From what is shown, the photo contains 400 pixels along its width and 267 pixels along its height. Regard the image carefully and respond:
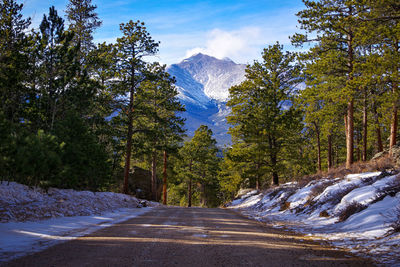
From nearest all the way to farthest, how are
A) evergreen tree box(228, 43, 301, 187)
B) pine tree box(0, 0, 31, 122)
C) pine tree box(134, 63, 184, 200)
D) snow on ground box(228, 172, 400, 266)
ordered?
1. snow on ground box(228, 172, 400, 266)
2. pine tree box(0, 0, 31, 122)
3. pine tree box(134, 63, 184, 200)
4. evergreen tree box(228, 43, 301, 187)

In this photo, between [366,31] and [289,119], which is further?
[289,119]

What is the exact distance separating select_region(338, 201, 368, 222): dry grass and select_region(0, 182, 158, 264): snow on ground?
274 inches

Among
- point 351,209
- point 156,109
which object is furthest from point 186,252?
point 156,109

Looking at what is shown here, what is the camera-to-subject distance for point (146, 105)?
23.2 meters

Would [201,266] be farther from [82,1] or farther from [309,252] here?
[82,1]

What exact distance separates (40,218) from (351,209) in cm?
919

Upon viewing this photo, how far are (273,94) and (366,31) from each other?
12.3 m

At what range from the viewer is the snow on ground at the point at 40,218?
17.6 feet

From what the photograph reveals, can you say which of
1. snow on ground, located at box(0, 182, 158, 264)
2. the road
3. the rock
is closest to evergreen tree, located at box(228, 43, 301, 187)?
the rock

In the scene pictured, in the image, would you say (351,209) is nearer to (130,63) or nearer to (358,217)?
(358,217)

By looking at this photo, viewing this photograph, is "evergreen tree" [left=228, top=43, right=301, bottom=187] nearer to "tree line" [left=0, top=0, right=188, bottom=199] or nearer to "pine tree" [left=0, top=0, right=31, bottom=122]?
"tree line" [left=0, top=0, right=188, bottom=199]

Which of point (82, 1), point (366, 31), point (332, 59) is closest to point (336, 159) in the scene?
point (332, 59)

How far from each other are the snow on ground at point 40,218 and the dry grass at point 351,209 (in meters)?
6.96

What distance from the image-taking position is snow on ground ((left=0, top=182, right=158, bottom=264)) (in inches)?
211
